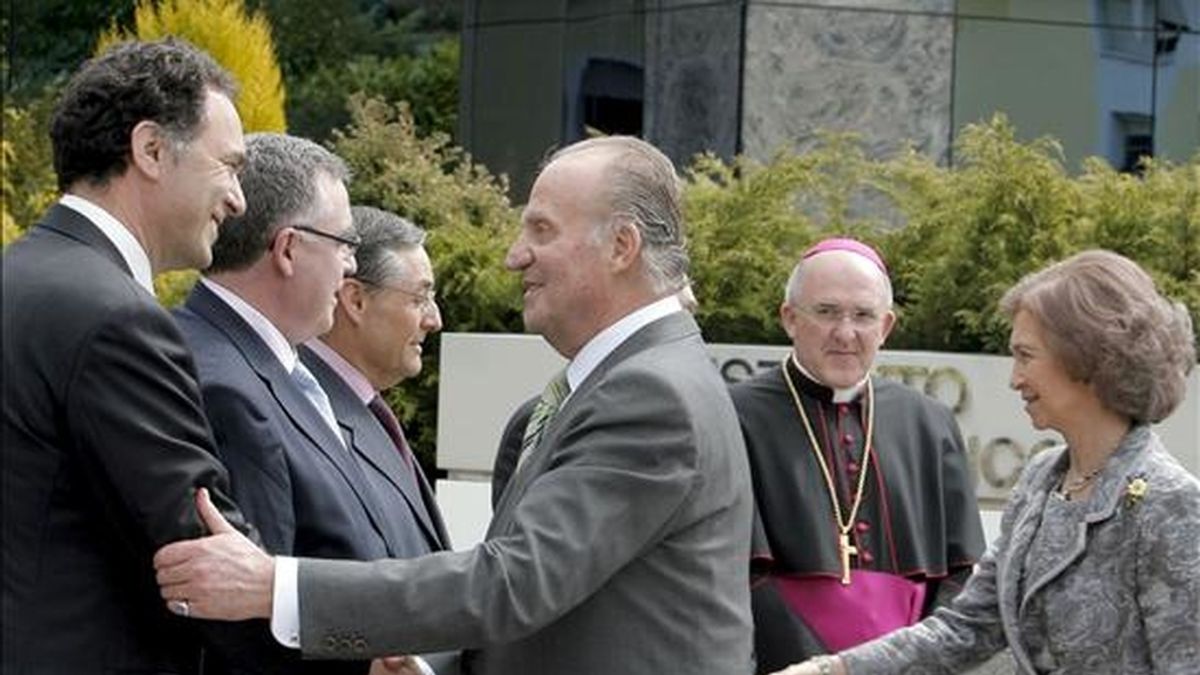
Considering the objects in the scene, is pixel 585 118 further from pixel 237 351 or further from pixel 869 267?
pixel 237 351

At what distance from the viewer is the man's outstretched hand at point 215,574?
3705 millimetres

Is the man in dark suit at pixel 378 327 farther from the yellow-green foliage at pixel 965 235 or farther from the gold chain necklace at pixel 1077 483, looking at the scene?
the yellow-green foliage at pixel 965 235

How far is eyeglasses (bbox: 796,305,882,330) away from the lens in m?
6.06

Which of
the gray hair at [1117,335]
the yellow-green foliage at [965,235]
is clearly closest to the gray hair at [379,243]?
the gray hair at [1117,335]

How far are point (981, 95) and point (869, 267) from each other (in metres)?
8.90

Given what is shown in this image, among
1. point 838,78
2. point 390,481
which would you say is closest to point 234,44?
point 838,78

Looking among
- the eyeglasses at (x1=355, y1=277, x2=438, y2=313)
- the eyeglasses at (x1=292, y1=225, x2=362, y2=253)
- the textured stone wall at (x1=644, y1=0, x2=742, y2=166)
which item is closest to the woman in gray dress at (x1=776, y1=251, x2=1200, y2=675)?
the eyeglasses at (x1=292, y1=225, x2=362, y2=253)

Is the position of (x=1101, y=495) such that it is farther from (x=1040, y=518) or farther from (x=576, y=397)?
(x=576, y=397)

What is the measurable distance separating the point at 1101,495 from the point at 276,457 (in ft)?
4.88

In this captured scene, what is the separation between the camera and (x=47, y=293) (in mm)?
3619

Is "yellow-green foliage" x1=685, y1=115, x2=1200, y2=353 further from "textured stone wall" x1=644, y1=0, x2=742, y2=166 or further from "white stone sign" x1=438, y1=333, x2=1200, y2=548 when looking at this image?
"textured stone wall" x1=644, y1=0, x2=742, y2=166

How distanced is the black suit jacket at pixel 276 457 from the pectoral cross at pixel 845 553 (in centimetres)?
177

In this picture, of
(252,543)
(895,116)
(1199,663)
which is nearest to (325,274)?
(252,543)

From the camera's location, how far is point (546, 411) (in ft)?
14.2
